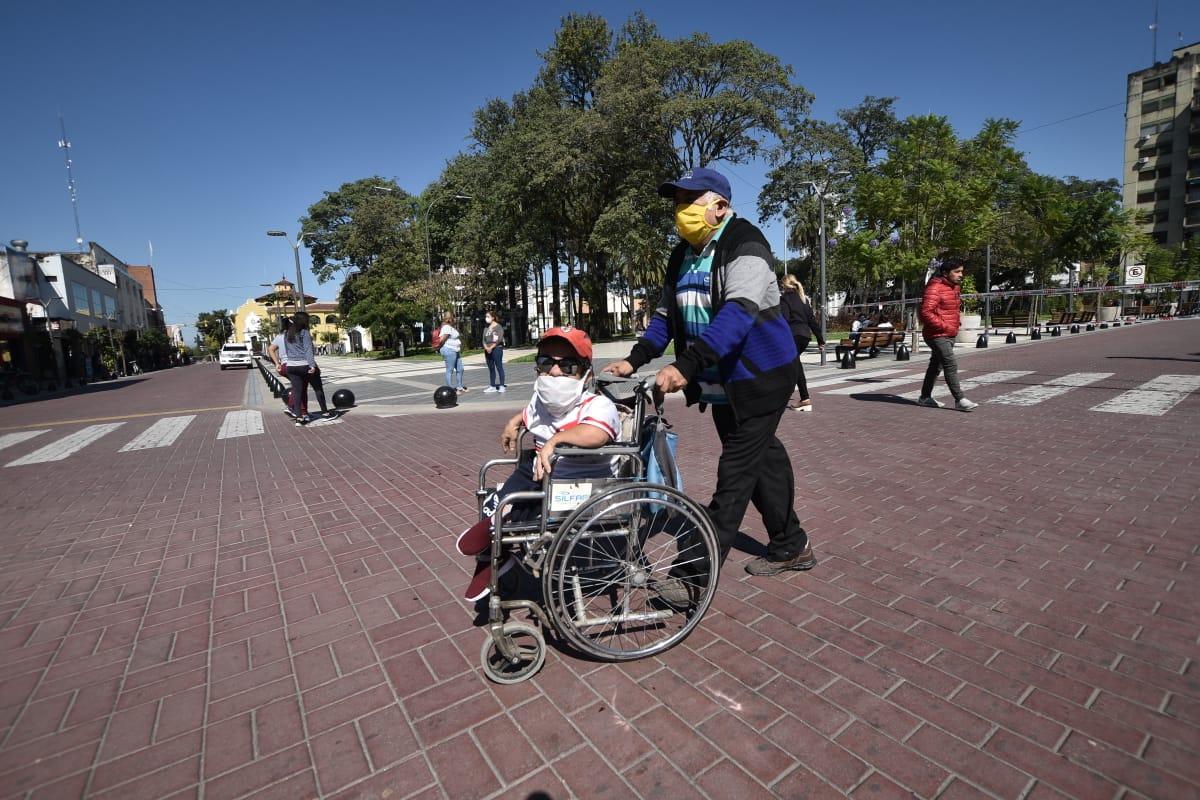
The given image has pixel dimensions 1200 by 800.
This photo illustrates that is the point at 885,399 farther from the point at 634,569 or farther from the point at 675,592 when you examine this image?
the point at 634,569

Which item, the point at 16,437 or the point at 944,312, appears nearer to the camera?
the point at 944,312

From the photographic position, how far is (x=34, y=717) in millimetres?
2320

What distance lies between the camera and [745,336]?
258cm

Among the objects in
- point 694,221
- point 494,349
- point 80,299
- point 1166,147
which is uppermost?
point 1166,147

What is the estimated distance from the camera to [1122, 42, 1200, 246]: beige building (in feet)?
203

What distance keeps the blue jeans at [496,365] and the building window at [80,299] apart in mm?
44268

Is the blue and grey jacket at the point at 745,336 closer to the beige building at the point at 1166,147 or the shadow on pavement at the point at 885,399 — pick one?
the shadow on pavement at the point at 885,399

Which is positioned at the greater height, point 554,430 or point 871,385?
point 554,430

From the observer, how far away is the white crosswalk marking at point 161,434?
27.9ft

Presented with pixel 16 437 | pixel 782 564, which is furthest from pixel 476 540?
pixel 16 437

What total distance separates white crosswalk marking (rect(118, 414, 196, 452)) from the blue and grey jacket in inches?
350

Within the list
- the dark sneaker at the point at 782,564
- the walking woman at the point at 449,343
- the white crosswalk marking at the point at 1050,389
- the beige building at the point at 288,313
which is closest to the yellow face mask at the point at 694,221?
the dark sneaker at the point at 782,564

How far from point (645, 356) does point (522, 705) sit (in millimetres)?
1582

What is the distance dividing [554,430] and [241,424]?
9654 mm
